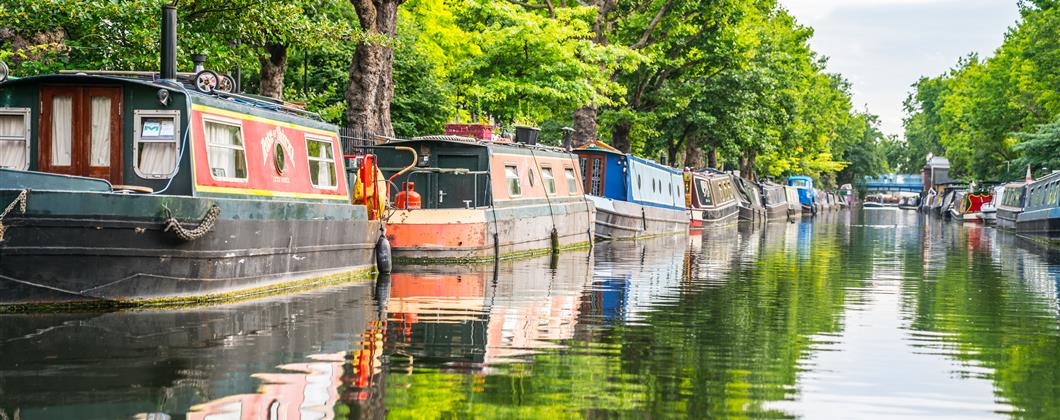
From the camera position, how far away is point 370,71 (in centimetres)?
2403

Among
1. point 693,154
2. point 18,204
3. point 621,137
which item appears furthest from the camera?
point 693,154

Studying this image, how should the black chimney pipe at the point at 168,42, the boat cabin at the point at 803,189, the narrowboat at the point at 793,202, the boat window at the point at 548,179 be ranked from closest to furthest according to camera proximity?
the black chimney pipe at the point at 168,42 < the boat window at the point at 548,179 < the narrowboat at the point at 793,202 < the boat cabin at the point at 803,189

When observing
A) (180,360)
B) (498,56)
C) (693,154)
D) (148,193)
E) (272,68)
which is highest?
(498,56)

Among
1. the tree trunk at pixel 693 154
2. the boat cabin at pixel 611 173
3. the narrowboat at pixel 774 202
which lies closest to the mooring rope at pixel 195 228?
the boat cabin at pixel 611 173

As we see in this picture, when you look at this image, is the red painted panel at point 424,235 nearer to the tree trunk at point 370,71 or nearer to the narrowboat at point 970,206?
the tree trunk at point 370,71

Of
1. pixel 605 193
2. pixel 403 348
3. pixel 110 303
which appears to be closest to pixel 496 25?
pixel 605 193

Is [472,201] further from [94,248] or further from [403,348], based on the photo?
[403,348]

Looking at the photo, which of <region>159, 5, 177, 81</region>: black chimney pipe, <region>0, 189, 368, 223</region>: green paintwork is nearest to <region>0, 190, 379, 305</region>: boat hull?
<region>0, 189, 368, 223</region>: green paintwork

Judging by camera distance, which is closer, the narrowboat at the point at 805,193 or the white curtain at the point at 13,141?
the white curtain at the point at 13,141

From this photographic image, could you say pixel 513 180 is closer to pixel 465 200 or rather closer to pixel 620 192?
pixel 465 200

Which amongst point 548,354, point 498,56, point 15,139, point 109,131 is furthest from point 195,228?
point 498,56

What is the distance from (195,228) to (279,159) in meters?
3.19

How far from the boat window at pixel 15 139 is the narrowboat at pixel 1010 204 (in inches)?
1644

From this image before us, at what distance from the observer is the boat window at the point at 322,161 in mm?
18219
